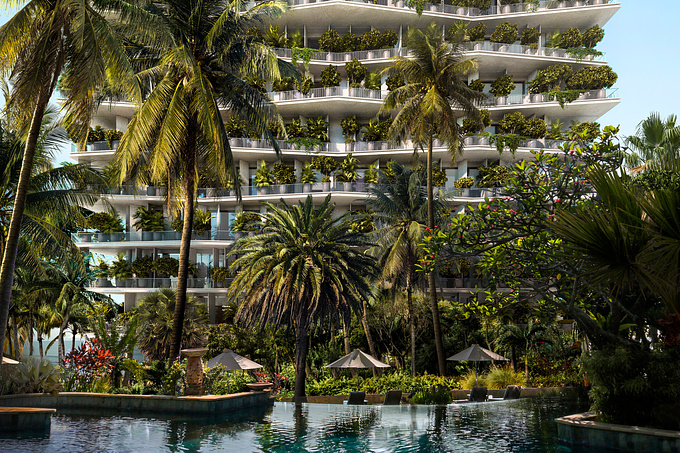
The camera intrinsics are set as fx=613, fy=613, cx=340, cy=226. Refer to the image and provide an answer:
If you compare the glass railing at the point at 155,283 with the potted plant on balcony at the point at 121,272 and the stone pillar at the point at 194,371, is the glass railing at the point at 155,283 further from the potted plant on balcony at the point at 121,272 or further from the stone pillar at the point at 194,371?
the stone pillar at the point at 194,371

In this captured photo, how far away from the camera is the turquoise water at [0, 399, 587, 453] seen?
485 inches

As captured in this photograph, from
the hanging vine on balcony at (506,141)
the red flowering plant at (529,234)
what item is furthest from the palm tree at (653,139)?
the hanging vine on balcony at (506,141)

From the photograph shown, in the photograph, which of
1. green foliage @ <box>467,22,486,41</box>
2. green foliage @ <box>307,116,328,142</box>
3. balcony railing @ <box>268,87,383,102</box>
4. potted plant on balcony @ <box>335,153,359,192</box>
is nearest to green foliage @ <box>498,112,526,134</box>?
green foliage @ <box>467,22,486,41</box>

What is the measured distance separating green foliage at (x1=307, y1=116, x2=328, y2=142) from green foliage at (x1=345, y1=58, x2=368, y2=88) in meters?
4.03

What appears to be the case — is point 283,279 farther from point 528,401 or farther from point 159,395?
point 528,401

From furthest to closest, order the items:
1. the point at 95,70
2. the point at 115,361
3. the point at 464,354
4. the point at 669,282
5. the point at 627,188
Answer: the point at 464,354
the point at 115,361
the point at 95,70
the point at 627,188
the point at 669,282

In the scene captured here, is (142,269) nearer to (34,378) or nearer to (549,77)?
(34,378)

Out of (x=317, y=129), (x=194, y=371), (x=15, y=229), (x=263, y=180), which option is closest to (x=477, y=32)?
(x=317, y=129)

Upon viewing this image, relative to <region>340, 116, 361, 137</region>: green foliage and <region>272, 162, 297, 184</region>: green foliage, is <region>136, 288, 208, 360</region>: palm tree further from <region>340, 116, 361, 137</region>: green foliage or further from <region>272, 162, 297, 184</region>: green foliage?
<region>340, 116, 361, 137</region>: green foliage

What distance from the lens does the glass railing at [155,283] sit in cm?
4516

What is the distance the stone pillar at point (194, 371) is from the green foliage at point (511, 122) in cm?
3832

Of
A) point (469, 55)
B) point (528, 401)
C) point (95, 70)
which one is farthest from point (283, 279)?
point (469, 55)

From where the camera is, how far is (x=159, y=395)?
1791 cm

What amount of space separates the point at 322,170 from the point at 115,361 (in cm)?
3039
